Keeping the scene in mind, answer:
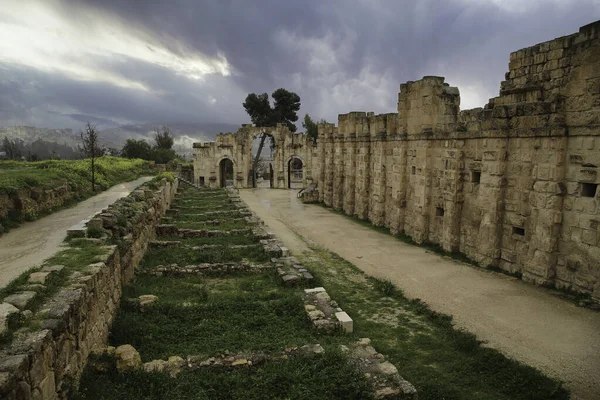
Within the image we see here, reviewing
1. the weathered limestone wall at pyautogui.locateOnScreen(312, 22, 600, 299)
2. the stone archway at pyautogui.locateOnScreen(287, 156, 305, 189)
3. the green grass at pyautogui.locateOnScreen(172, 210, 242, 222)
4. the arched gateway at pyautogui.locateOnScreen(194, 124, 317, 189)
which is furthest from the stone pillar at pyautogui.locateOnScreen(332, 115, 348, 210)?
the stone archway at pyautogui.locateOnScreen(287, 156, 305, 189)

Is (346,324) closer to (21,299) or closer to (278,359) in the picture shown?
(278,359)

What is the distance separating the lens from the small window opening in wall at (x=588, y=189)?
30.9 ft

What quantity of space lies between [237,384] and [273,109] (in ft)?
155

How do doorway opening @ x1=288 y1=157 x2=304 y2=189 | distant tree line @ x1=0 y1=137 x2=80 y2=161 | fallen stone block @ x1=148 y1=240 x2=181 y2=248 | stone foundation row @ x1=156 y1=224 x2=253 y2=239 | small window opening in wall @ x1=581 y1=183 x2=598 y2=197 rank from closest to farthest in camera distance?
1. small window opening in wall @ x1=581 y1=183 x2=598 y2=197
2. fallen stone block @ x1=148 y1=240 x2=181 y2=248
3. stone foundation row @ x1=156 y1=224 x2=253 y2=239
4. doorway opening @ x1=288 y1=157 x2=304 y2=189
5. distant tree line @ x1=0 y1=137 x2=80 y2=161

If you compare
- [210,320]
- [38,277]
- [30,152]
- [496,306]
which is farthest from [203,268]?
[30,152]

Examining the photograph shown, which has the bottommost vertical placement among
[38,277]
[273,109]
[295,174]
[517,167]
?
[38,277]

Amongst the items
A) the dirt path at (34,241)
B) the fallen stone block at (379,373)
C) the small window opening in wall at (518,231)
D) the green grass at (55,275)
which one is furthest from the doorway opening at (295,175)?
the fallen stone block at (379,373)

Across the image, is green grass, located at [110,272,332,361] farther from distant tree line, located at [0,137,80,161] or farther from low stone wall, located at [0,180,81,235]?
distant tree line, located at [0,137,80,161]

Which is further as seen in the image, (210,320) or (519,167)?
(519,167)

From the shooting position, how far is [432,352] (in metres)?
7.09

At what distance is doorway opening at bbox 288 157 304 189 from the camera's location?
3950cm

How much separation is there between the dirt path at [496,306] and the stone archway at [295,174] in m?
22.8

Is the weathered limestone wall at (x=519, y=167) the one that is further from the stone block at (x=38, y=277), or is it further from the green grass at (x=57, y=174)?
the green grass at (x=57, y=174)

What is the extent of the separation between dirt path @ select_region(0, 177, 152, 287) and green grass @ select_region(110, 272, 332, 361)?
6.09 feet
